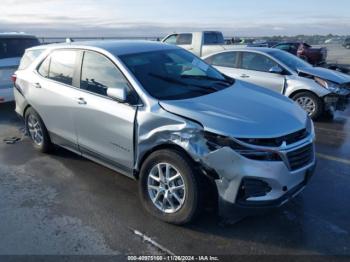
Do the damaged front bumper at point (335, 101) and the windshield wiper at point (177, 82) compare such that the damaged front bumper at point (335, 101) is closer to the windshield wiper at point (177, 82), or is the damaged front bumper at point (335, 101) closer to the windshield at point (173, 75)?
the windshield at point (173, 75)

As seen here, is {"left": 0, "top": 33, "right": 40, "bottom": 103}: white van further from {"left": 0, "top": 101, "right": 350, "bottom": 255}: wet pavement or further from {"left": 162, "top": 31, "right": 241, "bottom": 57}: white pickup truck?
{"left": 162, "top": 31, "right": 241, "bottom": 57}: white pickup truck

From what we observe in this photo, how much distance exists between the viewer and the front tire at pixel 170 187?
336cm

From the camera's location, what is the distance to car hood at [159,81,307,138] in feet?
10.7

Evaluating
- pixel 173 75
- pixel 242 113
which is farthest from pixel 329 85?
pixel 242 113

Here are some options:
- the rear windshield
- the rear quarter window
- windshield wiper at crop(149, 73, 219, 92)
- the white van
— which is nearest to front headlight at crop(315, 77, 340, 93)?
windshield wiper at crop(149, 73, 219, 92)

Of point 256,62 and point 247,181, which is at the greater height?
point 256,62

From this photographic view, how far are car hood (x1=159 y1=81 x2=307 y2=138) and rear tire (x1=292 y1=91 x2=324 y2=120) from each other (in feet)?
13.1

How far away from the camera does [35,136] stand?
18.9 feet

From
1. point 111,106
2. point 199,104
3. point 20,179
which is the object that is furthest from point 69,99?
point 199,104

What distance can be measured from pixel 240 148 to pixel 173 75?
59.3 inches

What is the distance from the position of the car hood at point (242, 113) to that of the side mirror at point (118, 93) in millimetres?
412

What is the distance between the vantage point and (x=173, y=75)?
4285 mm

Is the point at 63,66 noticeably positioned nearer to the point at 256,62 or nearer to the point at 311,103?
the point at 256,62

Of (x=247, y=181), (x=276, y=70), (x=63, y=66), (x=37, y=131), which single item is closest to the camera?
(x=247, y=181)
